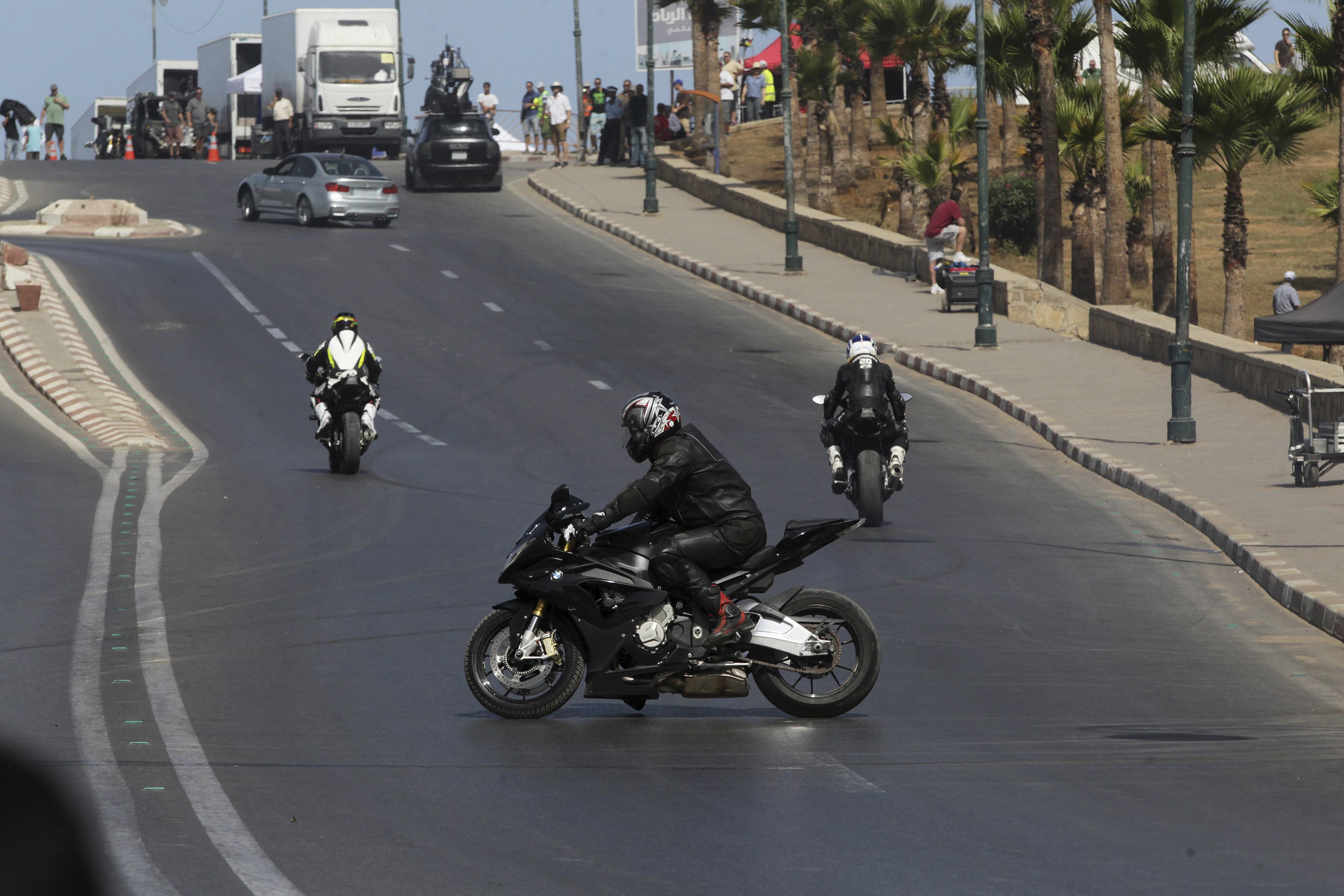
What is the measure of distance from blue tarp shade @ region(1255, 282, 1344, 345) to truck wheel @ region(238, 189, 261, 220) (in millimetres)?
28089

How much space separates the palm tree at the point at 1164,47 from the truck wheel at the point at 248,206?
66.3ft

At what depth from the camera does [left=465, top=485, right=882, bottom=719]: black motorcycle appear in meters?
9.11

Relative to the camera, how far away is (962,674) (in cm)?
1030

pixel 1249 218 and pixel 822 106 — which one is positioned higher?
pixel 822 106

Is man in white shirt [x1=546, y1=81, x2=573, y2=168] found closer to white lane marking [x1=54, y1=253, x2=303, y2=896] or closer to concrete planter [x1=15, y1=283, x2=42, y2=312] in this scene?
concrete planter [x1=15, y1=283, x2=42, y2=312]

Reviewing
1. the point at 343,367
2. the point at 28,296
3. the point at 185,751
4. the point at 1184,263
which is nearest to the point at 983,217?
the point at 1184,263

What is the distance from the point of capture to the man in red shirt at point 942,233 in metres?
33.0

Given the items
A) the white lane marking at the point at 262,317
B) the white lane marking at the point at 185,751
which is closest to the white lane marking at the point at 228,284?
the white lane marking at the point at 262,317

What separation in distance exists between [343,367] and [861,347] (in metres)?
6.03

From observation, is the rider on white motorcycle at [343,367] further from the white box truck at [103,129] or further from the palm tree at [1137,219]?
the white box truck at [103,129]

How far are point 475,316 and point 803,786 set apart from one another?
24.1 m

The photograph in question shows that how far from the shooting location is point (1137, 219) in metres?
42.2

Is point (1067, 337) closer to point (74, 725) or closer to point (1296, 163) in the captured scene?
point (74, 725)

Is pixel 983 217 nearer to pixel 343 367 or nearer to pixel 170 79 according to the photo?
pixel 343 367
